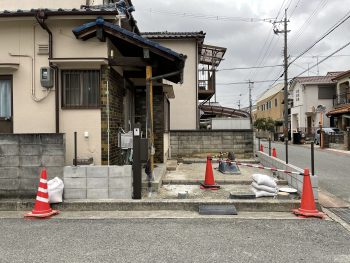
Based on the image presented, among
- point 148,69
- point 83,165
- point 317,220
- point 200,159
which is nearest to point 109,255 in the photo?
point 83,165

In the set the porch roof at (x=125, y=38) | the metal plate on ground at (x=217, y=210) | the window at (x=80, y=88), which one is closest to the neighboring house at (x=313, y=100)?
the porch roof at (x=125, y=38)

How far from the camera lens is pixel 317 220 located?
18.1 feet

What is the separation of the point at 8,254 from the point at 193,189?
4346 mm

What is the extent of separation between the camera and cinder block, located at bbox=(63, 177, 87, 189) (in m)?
6.43

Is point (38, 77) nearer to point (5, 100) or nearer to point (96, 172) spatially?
point (5, 100)

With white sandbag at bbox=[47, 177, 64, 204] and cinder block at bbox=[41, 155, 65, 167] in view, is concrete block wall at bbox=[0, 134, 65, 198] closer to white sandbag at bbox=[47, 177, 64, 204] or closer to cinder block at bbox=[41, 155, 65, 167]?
cinder block at bbox=[41, 155, 65, 167]

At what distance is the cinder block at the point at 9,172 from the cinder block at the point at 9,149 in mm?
309

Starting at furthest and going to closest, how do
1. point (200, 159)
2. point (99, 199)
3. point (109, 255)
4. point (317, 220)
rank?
→ 1. point (200, 159)
2. point (99, 199)
3. point (317, 220)
4. point (109, 255)

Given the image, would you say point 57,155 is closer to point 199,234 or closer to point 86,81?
point 86,81

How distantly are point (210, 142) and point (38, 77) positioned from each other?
27.0 ft

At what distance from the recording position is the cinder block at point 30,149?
643 centimetres

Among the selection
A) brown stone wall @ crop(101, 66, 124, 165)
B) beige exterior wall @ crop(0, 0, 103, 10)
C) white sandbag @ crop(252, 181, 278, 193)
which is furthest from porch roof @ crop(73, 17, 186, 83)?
white sandbag @ crop(252, 181, 278, 193)

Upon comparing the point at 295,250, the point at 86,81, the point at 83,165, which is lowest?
the point at 295,250

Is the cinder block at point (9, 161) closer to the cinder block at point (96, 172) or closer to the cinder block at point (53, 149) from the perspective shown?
Answer: the cinder block at point (53, 149)
